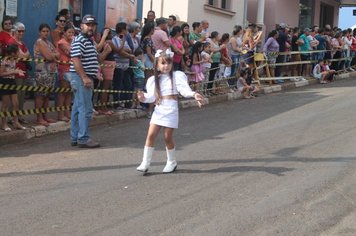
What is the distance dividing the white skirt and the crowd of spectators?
3.19 metres

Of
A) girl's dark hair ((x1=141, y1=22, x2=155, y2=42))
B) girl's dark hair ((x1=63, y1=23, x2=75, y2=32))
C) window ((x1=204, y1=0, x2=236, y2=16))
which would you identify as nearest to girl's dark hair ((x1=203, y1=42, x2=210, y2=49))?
girl's dark hair ((x1=141, y1=22, x2=155, y2=42))

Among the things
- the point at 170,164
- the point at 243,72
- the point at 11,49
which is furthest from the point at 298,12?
the point at 170,164

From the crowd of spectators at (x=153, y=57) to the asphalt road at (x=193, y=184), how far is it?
3.56 feet

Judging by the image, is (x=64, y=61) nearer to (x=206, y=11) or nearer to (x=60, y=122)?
(x=60, y=122)

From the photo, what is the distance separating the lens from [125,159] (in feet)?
25.5

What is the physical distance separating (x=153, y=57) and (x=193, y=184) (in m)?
5.86

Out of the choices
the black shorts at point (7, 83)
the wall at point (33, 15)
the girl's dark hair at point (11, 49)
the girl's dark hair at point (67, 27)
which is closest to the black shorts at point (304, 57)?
the wall at point (33, 15)

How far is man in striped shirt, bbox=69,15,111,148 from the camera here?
8319 millimetres

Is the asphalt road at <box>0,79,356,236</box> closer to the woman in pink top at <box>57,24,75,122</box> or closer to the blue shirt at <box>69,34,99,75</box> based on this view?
the woman in pink top at <box>57,24,75,122</box>

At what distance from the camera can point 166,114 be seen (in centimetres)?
693

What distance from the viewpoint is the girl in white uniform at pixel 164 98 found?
6.93 metres

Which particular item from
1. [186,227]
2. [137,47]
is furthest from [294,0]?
[186,227]

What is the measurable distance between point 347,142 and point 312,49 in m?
11.2

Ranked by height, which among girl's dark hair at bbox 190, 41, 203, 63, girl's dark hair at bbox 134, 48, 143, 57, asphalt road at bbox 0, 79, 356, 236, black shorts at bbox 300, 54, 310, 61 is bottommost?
asphalt road at bbox 0, 79, 356, 236
